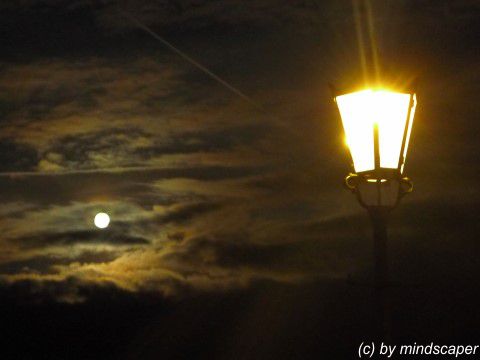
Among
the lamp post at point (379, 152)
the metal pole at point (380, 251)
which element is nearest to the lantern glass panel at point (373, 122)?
the lamp post at point (379, 152)

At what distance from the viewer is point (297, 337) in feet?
271

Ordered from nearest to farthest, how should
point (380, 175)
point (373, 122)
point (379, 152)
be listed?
point (373, 122) → point (379, 152) → point (380, 175)

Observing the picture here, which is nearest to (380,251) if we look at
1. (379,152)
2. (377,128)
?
(379,152)

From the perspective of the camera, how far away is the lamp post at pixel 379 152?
29.3 ft

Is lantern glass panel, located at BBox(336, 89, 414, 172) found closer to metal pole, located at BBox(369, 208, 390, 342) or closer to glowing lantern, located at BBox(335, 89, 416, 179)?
glowing lantern, located at BBox(335, 89, 416, 179)

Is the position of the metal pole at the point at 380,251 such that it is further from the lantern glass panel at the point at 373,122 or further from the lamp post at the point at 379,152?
the lantern glass panel at the point at 373,122

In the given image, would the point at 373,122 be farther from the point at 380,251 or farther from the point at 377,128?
the point at 380,251

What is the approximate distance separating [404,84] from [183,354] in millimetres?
81425

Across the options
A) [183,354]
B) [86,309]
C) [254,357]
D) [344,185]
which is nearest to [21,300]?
[86,309]

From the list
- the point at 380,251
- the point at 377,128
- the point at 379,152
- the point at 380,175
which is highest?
the point at 377,128

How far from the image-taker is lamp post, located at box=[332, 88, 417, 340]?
8.93 metres

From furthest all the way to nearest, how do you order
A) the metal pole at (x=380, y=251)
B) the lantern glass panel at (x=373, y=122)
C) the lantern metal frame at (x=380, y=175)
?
the metal pole at (x=380, y=251) < the lantern metal frame at (x=380, y=175) < the lantern glass panel at (x=373, y=122)

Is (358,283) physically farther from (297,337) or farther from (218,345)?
(218,345)

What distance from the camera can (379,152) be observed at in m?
9.06
